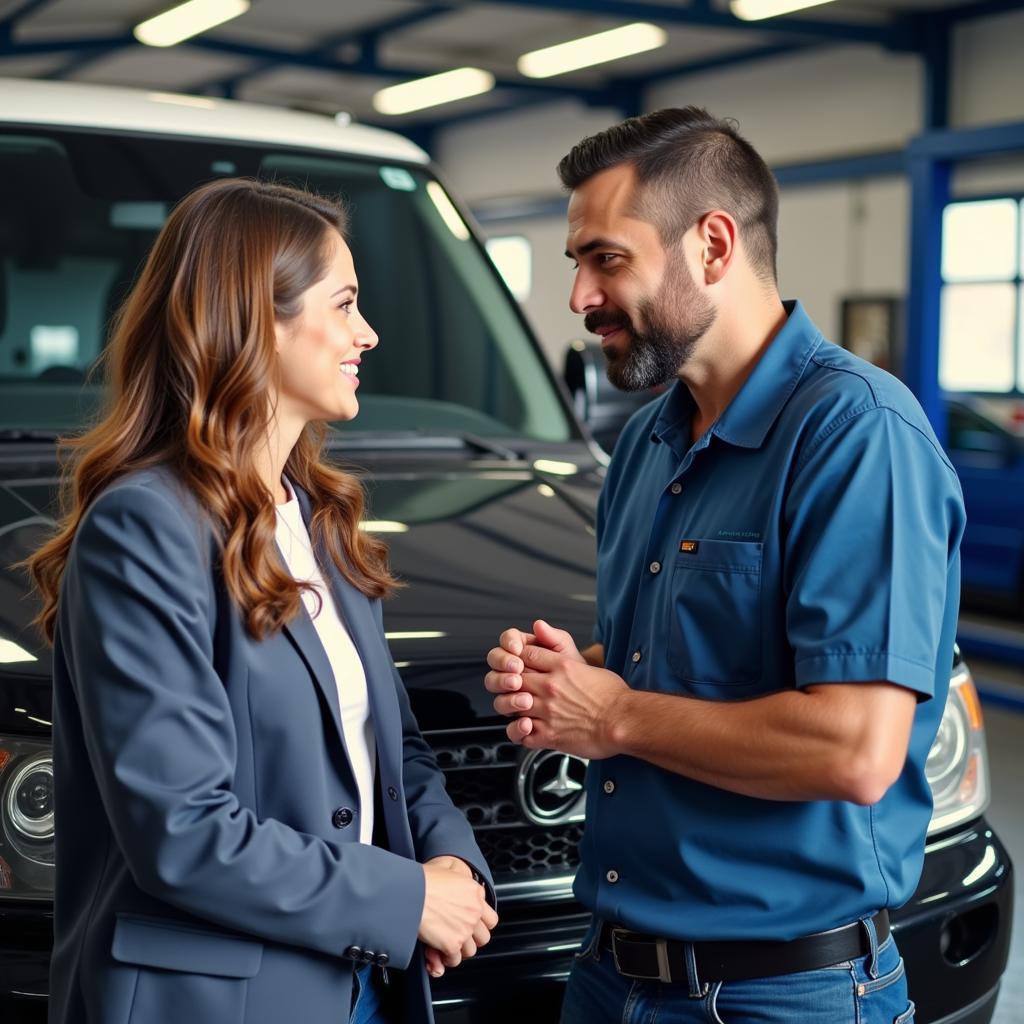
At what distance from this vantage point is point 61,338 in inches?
130

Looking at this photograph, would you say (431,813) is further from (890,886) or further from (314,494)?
(890,886)

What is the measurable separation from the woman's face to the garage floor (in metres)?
2.59

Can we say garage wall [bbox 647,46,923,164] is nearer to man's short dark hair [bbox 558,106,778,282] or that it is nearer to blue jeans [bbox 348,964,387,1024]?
man's short dark hair [bbox 558,106,778,282]

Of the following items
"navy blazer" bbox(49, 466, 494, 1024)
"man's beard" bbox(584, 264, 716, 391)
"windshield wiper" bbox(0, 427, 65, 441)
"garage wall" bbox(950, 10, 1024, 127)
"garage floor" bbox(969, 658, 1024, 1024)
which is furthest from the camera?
"garage wall" bbox(950, 10, 1024, 127)

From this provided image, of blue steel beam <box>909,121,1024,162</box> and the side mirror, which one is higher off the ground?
blue steel beam <box>909,121,1024,162</box>

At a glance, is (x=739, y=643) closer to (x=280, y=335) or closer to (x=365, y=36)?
(x=280, y=335)

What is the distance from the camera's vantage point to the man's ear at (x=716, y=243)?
1.77 meters

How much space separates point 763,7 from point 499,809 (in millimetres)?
10591

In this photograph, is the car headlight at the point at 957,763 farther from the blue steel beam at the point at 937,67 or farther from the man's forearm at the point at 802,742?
the blue steel beam at the point at 937,67

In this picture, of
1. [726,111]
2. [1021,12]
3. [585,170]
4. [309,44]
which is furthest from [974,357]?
[585,170]

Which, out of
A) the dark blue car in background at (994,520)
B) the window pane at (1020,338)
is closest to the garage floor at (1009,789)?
the dark blue car in background at (994,520)

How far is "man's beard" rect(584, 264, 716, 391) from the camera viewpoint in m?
1.77

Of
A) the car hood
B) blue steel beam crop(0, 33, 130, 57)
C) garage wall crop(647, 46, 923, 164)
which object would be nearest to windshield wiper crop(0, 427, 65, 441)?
the car hood

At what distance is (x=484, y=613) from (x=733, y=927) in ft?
2.25
